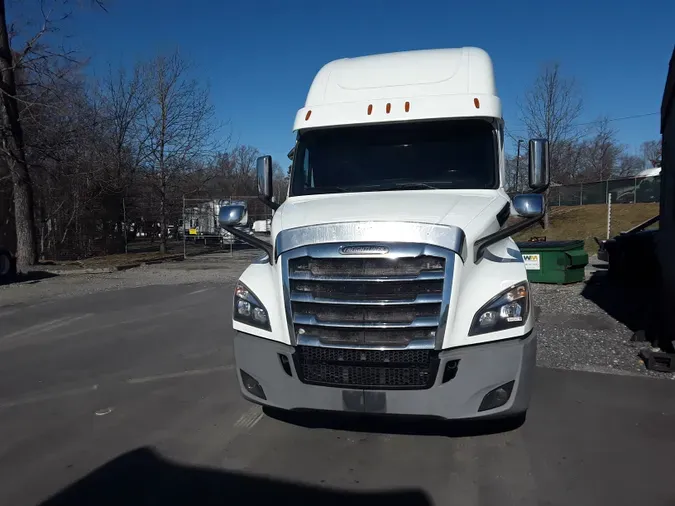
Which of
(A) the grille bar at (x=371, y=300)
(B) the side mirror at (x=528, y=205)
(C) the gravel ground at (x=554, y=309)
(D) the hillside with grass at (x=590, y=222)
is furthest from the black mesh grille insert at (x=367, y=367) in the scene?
(D) the hillside with grass at (x=590, y=222)

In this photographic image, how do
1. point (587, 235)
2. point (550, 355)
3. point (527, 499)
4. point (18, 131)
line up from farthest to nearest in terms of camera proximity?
point (587, 235), point (18, 131), point (550, 355), point (527, 499)

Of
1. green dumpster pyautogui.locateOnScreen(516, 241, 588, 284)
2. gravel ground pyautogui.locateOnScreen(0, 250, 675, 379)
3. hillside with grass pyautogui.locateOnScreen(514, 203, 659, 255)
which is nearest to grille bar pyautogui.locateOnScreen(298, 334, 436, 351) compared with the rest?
gravel ground pyautogui.locateOnScreen(0, 250, 675, 379)

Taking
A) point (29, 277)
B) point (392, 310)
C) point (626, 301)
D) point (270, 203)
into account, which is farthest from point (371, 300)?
point (29, 277)

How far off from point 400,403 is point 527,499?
969 mm

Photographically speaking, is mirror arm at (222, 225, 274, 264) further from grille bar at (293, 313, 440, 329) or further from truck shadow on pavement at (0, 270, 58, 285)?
truck shadow on pavement at (0, 270, 58, 285)

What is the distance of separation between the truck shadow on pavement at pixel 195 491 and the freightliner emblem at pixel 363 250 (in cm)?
156

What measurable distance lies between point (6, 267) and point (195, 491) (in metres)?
15.3

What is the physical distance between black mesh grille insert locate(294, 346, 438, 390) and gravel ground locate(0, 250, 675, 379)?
11.4 feet

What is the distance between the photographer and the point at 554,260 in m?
13.2

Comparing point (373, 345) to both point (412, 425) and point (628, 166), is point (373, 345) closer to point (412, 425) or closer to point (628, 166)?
point (412, 425)

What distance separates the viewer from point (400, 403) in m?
3.63

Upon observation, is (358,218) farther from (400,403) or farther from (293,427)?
(293,427)

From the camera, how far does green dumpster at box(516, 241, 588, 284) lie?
13125 mm

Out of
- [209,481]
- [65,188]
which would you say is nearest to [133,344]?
[209,481]
